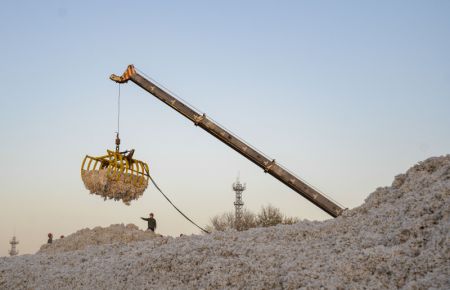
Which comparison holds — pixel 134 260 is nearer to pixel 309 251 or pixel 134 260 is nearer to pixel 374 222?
pixel 309 251

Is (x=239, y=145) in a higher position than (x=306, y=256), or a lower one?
higher

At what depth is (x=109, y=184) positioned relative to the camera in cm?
1270

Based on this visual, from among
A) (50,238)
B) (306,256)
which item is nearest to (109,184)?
(306,256)

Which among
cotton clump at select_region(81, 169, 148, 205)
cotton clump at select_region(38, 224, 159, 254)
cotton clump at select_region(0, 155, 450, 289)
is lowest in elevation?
cotton clump at select_region(0, 155, 450, 289)

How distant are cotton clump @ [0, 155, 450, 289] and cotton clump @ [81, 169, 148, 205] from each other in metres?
3.22

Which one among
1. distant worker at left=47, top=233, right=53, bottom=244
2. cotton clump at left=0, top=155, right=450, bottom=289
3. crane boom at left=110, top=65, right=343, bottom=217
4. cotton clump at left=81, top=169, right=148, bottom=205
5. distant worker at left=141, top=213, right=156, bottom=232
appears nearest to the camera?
cotton clump at left=0, top=155, right=450, bottom=289

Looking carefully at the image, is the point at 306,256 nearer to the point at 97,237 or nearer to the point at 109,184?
the point at 109,184

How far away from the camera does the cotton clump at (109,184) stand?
497 inches

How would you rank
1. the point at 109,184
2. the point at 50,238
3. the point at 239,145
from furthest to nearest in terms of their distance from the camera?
the point at 50,238 → the point at 239,145 → the point at 109,184

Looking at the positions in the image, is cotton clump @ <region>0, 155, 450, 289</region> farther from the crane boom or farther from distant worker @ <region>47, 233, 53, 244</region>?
distant worker @ <region>47, 233, 53, 244</region>

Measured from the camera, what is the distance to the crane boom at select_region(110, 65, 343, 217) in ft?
47.3

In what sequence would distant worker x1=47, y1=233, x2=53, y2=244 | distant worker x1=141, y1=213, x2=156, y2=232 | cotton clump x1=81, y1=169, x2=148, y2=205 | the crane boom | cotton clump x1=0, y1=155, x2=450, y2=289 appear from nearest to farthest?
cotton clump x1=0, y1=155, x2=450, y2=289 → cotton clump x1=81, y1=169, x2=148, y2=205 → the crane boom → distant worker x1=141, y1=213, x2=156, y2=232 → distant worker x1=47, y1=233, x2=53, y2=244

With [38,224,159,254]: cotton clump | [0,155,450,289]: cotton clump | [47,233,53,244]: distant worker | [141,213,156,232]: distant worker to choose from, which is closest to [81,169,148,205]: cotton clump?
[38,224,159,254]: cotton clump

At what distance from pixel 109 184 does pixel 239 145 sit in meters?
3.87
